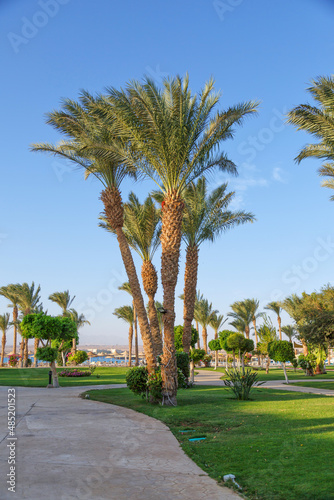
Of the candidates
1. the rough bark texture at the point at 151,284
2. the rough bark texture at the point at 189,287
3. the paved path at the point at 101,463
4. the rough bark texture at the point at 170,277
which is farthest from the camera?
the rough bark texture at the point at 151,284

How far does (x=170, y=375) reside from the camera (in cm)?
1262

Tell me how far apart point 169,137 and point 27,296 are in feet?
140

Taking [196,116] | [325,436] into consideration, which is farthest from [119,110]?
[325,436]

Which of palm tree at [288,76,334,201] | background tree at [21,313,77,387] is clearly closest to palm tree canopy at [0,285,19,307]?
background tree at [21,313,77,387]

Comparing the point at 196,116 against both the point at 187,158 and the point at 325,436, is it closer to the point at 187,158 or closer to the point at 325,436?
the point at 187,158

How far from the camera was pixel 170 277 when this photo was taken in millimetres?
13242

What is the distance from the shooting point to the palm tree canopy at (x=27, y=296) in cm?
5078

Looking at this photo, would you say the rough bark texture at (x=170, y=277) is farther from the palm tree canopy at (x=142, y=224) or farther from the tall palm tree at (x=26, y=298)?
the tall palm tree at (x=26, y=298)

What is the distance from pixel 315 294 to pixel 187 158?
2387cm

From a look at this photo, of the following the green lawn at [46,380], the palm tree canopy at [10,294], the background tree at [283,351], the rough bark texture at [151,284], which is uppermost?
the palm tree canopy at [10,294]

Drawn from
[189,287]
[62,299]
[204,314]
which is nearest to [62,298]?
[62,299]

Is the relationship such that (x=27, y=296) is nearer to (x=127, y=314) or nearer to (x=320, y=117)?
(x=127, y=314)

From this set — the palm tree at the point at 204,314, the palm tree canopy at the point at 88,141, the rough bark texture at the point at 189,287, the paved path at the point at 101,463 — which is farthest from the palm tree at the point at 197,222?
the palm tree at the point at 204,314

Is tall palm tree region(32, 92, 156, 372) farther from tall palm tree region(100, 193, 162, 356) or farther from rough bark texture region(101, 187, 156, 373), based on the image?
tall palm tree region(100, 193, 162, 356)
